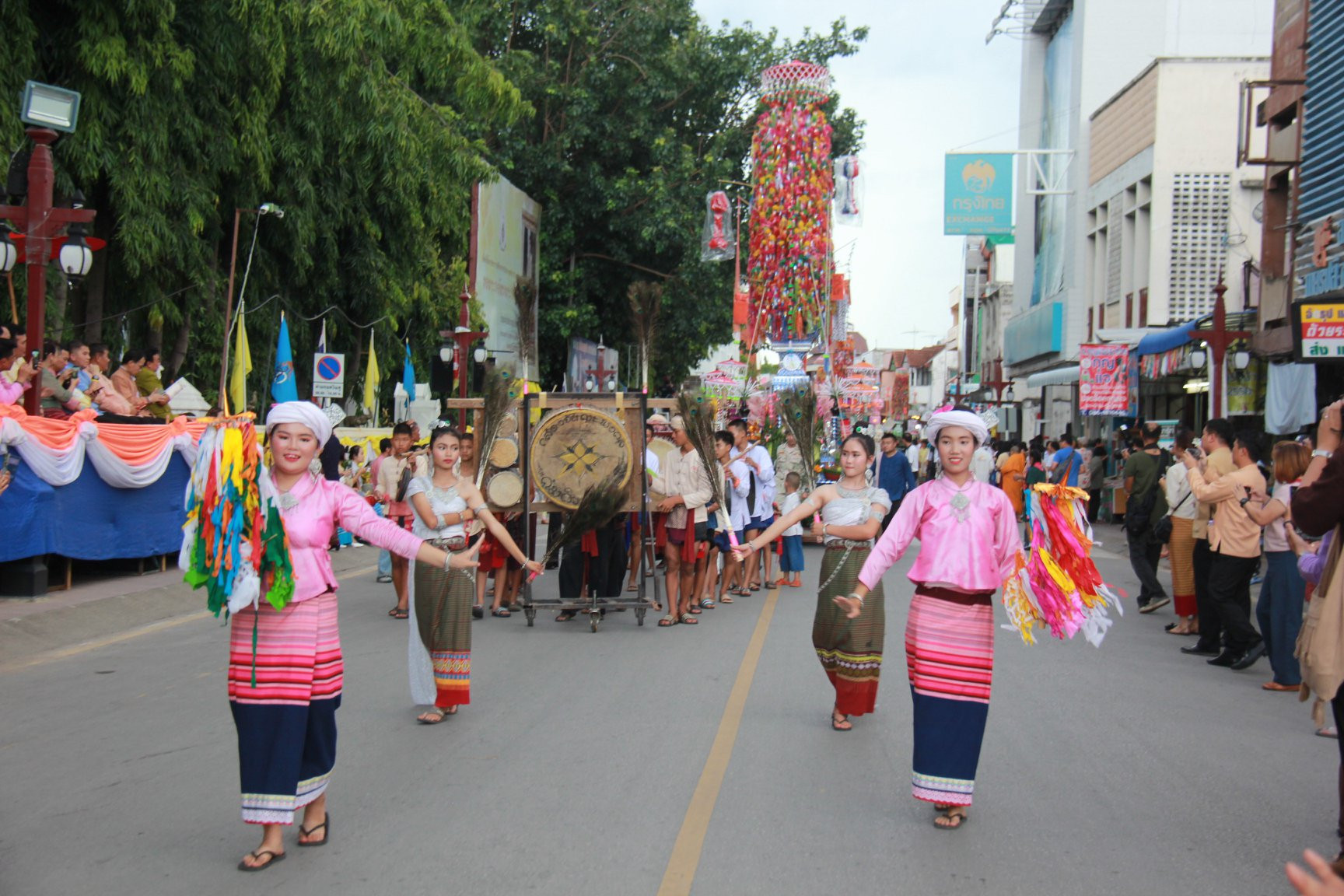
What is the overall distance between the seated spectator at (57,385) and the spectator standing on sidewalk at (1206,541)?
420 inches

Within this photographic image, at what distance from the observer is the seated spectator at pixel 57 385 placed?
13.1m

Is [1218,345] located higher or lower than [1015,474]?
higher

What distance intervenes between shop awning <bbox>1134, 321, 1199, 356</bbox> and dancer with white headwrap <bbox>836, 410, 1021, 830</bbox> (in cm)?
1728

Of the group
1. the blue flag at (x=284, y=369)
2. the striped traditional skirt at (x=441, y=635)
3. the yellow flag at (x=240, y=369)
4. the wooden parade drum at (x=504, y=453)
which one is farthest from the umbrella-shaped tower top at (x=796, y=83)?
the striped traditional skirt at (x=441, y=635)

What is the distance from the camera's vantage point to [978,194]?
3584 centimetres

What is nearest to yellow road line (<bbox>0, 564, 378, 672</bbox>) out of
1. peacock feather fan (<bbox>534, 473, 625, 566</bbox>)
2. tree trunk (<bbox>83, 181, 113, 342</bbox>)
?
peacock feather fan (<bbox>534, 473, 625, 566</bbox>)

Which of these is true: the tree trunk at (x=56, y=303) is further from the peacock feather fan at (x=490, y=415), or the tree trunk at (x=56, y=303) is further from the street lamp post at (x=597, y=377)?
the street lamp post at (x=597, y=377)

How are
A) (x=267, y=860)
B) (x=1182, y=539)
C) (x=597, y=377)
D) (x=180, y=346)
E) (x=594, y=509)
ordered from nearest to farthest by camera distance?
1. (x=267, y=860)
2. (x=594, y=509)
3. (x=1182, y=539)
4. (x=180, y=346)
5. (x=597, y=377)

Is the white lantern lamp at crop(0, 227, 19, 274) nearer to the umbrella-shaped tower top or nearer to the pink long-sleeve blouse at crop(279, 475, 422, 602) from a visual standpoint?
the pink long-sleeve blouse at crop(279, 475, 422, 602)

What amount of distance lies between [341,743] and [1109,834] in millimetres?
4022

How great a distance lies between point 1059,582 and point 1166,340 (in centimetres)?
1897

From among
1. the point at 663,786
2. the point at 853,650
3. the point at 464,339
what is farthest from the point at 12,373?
the point at 464,339

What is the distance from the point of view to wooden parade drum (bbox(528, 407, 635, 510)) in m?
11.3

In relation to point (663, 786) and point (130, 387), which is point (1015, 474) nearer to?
point (130, 387)
